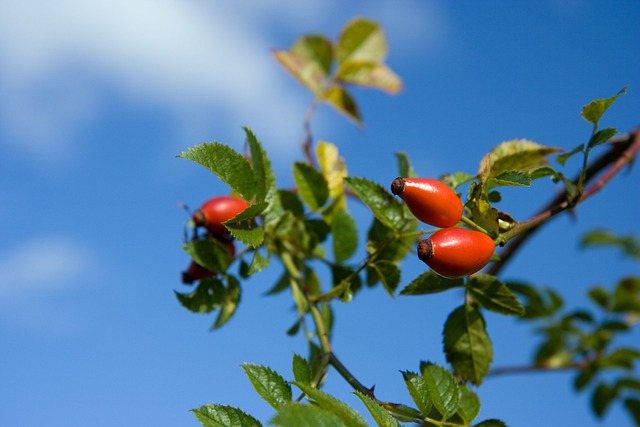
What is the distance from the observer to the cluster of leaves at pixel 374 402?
4.03 feet

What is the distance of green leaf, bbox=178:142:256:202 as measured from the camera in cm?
168

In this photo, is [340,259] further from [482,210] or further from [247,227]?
[482,210]

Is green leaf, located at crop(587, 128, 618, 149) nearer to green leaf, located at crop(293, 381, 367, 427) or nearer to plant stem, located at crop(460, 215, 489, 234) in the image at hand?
plant stem, located at crop(460, 215, 489, 234)

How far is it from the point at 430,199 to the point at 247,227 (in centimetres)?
60

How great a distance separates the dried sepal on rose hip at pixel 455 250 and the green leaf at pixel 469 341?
0.45 meters

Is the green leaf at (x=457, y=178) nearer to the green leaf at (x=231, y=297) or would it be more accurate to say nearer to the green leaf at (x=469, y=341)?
the green leaf at (x=469, y=341)

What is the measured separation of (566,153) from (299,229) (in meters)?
0.92

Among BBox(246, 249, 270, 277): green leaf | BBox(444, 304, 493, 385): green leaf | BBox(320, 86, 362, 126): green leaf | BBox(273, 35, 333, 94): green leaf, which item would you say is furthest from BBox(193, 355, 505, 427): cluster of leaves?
BBox(273, 35, 333, 94): green leaf

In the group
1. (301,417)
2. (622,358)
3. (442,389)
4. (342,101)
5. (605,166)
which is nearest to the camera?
(301,417)

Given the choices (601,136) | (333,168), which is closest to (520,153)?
(601,136)

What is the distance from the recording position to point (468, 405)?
1.63 metres

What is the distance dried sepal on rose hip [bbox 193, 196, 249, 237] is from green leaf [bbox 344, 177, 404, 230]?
45 cm

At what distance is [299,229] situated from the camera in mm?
2312

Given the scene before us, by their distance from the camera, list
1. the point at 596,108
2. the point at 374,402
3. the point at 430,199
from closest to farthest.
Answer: the point at 374,402, the point at 430,199, the point at 596,108
